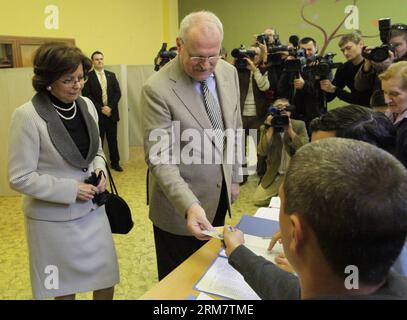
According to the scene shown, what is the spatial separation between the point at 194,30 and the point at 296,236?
1062 millimetres

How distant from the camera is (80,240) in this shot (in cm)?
171

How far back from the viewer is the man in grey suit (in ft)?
5.06

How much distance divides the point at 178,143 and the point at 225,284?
0.65 metres

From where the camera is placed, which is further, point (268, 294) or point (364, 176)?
point (268, 294)

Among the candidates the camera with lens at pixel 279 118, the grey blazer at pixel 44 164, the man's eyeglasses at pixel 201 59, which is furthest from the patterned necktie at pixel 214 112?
the camera with lens at pixel 279 118

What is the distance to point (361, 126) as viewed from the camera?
125cm

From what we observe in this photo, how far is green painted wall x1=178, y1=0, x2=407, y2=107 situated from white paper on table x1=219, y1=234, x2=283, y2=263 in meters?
5.34

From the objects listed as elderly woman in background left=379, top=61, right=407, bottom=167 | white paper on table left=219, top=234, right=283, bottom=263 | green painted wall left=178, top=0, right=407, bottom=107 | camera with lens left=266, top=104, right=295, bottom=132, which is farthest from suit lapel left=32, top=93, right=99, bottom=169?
green painted wall left=178, top=0, right=407, bottom=107

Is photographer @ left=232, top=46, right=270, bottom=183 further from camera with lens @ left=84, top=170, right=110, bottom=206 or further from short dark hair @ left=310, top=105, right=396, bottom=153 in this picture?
short dark hair @ left=310, top=105, right=396, bottom=153

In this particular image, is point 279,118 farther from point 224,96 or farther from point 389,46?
point 224,96

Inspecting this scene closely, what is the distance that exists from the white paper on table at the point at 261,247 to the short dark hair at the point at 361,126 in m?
0.47
